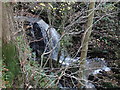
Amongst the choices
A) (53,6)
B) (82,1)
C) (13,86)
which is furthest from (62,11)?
(13,86)

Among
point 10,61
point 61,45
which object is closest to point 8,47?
point 10,61

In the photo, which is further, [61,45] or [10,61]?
[61,45]

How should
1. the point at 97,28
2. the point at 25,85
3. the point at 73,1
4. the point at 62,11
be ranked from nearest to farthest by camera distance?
the point at 25,85, the point at 73,1, the point at 62,11, the point at 97,28

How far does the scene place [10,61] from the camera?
Result: 1511 mm

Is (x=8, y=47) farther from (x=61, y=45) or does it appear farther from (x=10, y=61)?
(x=61, y=45)

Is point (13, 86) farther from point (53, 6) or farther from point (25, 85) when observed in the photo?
point (53, 6)

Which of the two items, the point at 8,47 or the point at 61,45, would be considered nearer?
the point at 8,47

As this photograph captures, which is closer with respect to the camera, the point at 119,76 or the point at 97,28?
the point at 119,76

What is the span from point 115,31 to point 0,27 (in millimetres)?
3457

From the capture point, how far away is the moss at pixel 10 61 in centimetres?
148

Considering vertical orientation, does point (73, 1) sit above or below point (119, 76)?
above

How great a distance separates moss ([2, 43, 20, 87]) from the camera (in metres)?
1.48

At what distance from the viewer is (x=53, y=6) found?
2613 millimetres

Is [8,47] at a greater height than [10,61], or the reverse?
[8,47]
